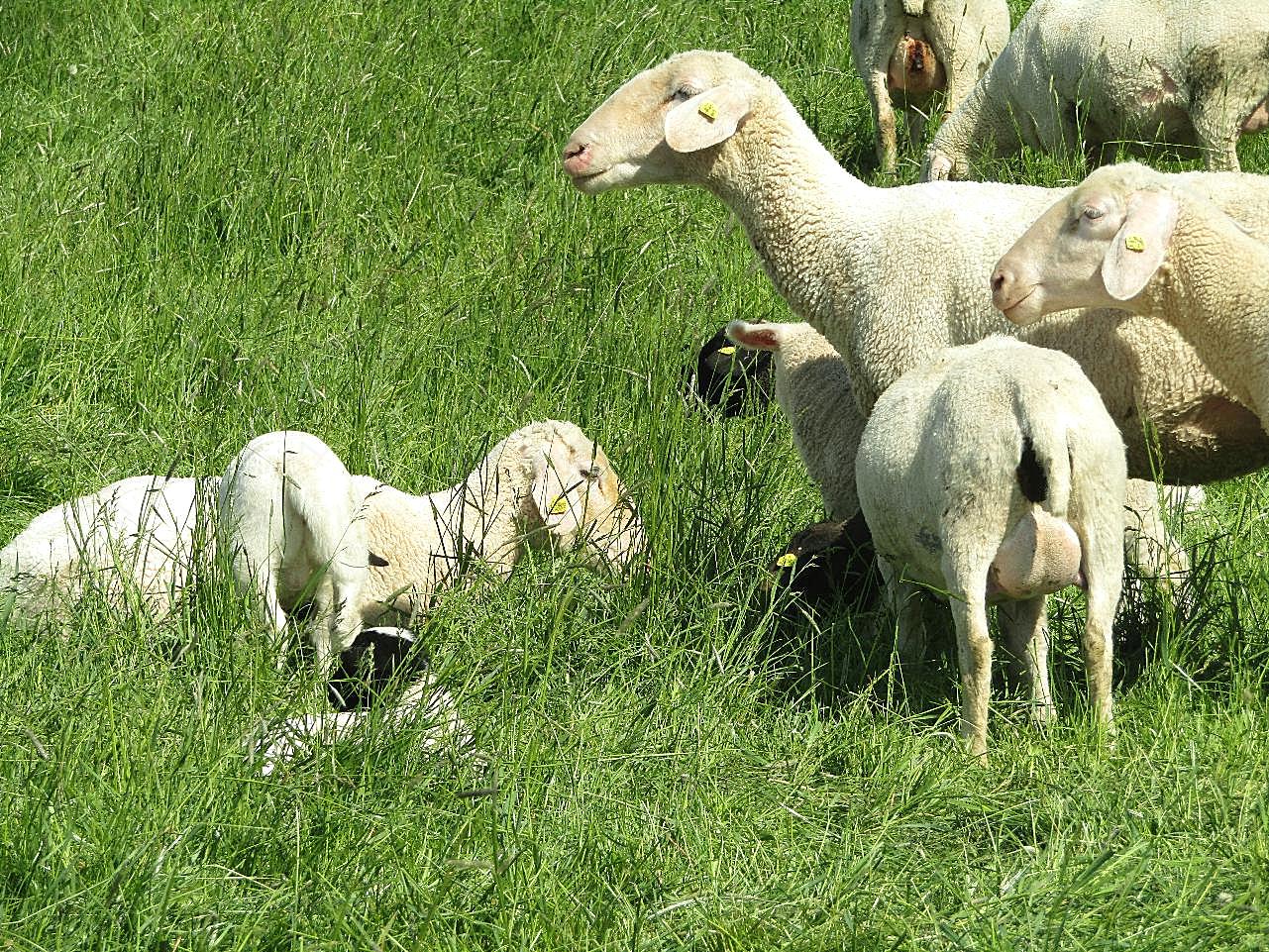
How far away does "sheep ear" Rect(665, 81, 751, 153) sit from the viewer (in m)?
5.04

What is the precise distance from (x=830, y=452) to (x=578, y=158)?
1.25 metres

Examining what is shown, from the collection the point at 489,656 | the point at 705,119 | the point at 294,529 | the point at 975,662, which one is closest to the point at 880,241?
the point at 705,119

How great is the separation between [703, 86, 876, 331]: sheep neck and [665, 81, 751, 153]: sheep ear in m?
0.08

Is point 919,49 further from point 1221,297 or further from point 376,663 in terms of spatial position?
point 376,663

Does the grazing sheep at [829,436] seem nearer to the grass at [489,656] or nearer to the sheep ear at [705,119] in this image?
the grass at [489,656]

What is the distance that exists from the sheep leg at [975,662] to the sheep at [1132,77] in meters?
3.90

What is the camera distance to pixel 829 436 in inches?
211

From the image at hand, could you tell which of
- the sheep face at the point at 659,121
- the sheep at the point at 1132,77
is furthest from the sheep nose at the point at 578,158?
the sheep at the point at 1132,77

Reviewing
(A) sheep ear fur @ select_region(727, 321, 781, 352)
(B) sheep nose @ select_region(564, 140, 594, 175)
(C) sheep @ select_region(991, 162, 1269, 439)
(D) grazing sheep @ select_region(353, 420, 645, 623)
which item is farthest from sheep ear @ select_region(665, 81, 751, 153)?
(C) sheep @ select_region(991, 162, 1269, 439)

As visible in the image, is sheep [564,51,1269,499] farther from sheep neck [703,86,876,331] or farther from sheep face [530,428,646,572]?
sheep face [530,428,646,572]

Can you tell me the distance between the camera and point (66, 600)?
397 centimetres

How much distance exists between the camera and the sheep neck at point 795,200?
5.12m

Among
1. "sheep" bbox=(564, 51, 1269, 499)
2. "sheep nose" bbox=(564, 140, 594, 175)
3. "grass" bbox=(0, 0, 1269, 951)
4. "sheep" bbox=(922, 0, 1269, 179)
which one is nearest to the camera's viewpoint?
"grass" bbox=(0, 0, 1269, 951)

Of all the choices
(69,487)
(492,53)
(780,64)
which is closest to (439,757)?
(69,487)
